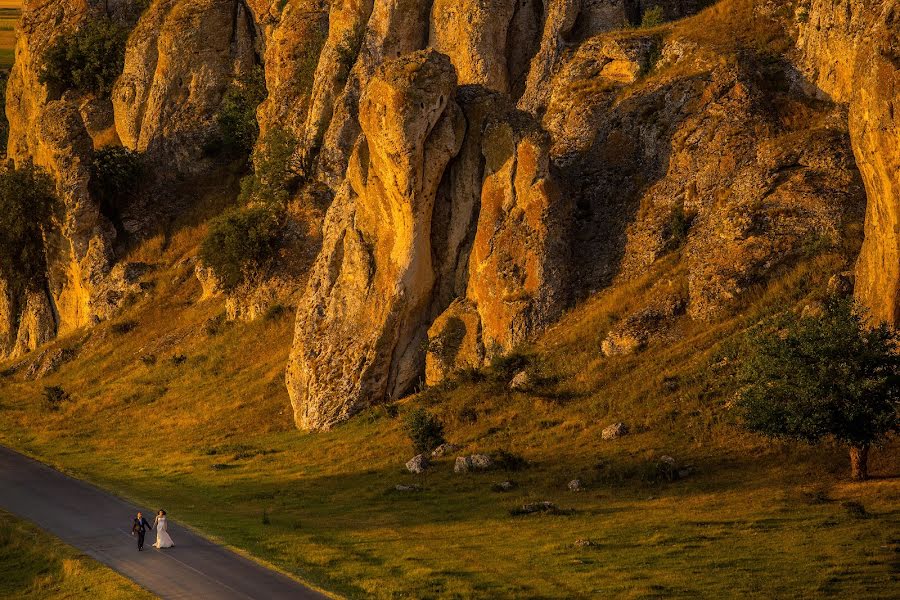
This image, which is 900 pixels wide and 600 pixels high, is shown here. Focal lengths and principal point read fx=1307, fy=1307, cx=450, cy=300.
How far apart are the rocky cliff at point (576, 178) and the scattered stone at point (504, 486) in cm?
949

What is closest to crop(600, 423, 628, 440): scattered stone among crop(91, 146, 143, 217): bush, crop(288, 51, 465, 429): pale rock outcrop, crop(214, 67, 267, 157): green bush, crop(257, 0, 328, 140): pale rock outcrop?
crop(288, 51, 465, 429): pale rock outcrop

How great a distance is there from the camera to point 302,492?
169ft

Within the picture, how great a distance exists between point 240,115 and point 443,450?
45600mm

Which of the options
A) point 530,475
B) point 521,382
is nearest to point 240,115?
point 521,382

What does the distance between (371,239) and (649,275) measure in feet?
46.4

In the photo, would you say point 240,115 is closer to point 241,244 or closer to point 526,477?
point 241,244

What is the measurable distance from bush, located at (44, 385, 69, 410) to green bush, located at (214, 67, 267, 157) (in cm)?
2281

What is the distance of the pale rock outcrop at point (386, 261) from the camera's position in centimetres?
6056

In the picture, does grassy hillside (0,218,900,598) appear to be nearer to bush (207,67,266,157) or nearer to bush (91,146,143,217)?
bush (91,146,143,217)

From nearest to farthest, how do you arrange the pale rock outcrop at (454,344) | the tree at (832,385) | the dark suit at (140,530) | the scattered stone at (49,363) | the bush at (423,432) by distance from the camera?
1. the tree at (832,385)
2. the dark suit at (140,530)
3. the bush at (423,432)
4. the pale rock outcrop at (454,344)
5. the scattered stone at (49,363)

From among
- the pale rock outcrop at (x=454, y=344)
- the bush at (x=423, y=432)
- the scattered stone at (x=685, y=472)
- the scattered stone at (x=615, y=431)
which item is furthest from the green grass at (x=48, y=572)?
the pale rock outcrop at (x=454, y=344)

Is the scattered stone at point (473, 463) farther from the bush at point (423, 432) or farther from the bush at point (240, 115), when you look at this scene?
the bush at point (240, 115)

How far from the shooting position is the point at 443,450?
53219 millimetres

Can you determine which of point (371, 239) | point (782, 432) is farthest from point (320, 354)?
point (782, 432)
